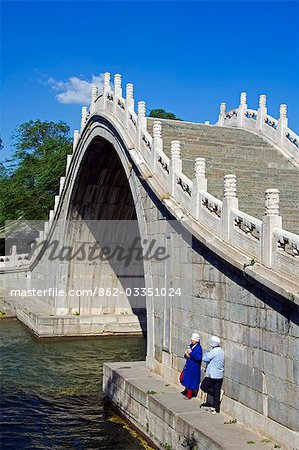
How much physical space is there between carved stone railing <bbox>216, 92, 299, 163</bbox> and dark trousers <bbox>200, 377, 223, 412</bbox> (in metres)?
8.69

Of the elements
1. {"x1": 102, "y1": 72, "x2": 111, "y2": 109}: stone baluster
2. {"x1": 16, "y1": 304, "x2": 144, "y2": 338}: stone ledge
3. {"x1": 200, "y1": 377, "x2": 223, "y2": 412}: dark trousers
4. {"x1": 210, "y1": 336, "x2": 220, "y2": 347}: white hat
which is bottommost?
{"x1": 16, "y1": 304, "x2": 144, "y2": 338}: stone ledge

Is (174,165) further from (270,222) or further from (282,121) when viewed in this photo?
(282,121)

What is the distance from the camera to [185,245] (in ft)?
37.3

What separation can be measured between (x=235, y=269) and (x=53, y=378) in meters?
8.67

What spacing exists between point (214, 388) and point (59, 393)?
6171 millimetres

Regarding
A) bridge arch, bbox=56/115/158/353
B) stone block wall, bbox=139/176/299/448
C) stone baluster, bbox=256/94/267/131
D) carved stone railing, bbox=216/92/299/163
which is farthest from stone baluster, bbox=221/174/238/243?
bridge arch, bbox=56/115/158/353

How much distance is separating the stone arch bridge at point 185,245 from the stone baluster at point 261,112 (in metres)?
0.07

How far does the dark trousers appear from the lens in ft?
30.8

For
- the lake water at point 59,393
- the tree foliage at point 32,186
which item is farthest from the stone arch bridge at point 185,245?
the tree foliage at point 32,186

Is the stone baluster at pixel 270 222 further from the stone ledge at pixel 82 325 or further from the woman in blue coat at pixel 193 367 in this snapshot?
the stone ledge at pixel 82 325

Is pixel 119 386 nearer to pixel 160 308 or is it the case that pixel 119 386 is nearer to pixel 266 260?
pixel 160 308

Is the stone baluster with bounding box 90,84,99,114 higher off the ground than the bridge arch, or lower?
higher

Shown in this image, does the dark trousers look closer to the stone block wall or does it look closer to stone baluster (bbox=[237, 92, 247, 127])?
the stone block wall

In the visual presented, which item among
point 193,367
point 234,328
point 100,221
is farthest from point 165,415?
point 100,221
